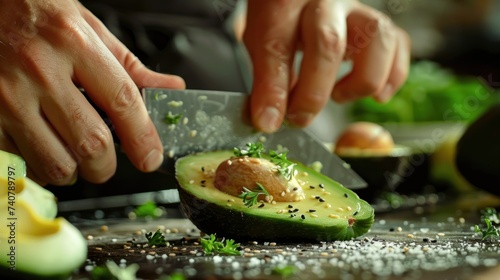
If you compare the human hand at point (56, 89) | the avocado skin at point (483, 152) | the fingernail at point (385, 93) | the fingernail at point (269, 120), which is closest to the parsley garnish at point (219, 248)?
the human hand at point (56, 89)

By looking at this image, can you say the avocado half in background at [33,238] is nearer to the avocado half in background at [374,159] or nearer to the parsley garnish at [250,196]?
the parsley garnish at [250,196]

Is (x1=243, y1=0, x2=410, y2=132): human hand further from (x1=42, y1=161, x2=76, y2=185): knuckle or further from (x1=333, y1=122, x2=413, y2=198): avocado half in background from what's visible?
(x1=42, y1=161, x2=76, y2=185): knuckle

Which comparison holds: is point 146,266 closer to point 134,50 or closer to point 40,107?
point 40,107

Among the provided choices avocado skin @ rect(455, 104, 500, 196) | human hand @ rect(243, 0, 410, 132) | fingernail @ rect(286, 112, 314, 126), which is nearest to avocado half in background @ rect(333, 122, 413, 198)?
avocado skin @ rect(455, 104, 500, 196)

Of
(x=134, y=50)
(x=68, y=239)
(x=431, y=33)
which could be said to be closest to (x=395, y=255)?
(x=68, y=239)

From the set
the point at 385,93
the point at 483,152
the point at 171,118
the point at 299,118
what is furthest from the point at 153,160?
the point at 483,152

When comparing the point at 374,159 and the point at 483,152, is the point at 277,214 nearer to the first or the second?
the point at 374,159
